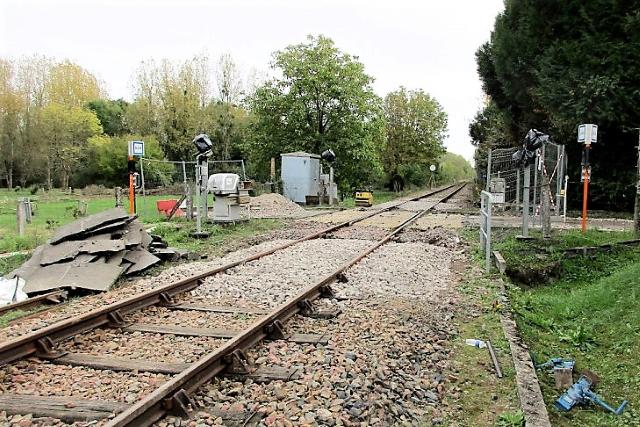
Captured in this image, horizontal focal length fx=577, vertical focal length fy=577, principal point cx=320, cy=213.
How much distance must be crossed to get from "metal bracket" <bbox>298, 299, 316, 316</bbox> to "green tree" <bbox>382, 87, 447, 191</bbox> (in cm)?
4609

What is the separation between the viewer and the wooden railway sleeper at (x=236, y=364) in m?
4.45

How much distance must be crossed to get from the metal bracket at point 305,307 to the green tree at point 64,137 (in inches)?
1524

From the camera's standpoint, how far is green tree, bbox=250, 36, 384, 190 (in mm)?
32875

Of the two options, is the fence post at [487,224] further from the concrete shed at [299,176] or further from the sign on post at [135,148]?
the concrete shed at [299,176]

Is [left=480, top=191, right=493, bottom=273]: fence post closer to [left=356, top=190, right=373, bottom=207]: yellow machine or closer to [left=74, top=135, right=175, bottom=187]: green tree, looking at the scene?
[left=356, top=190, right=373, bottom=207]: yellow machine

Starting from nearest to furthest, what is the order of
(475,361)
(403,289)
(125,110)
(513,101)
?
1. (475,361)
2. (403,289)
3. (513,101)
4. (125,110)

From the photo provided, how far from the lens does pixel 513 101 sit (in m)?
25.2

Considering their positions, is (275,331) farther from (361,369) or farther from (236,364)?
(361,369)

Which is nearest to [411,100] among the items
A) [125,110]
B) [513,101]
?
[125,110]

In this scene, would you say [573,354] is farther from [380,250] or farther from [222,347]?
[380,250]

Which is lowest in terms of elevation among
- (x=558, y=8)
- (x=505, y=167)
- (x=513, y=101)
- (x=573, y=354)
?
(x=573, y=354)

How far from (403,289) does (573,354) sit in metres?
2.34

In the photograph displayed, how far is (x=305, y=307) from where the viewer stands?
632 cm

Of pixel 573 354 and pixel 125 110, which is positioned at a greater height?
pixel 125 110
